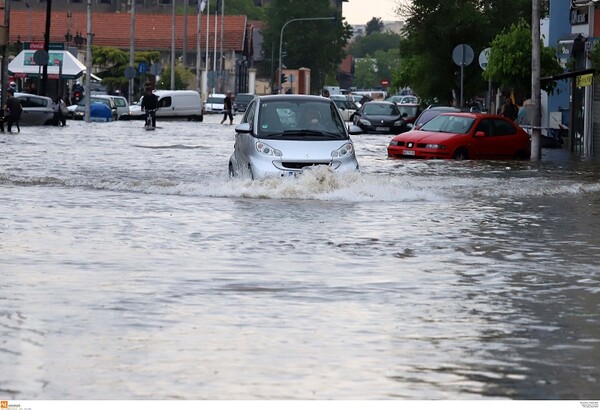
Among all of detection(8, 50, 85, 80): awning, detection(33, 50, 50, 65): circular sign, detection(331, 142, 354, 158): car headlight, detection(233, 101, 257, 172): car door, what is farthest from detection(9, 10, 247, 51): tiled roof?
detection(331, 142, 354, 158): car headlight

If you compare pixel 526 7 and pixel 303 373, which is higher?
pixel 526 7

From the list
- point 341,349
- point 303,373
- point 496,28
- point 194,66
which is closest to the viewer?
point 303,373

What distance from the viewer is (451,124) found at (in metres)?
40.4

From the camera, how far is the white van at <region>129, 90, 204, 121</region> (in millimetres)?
76938

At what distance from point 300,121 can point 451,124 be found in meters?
15.6

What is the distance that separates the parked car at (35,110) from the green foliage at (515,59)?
2033 cm

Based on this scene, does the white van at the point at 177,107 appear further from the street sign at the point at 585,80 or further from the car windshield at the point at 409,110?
the street sign at the point at 585,80

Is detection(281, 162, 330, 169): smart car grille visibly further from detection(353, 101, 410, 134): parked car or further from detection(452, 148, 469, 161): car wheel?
detection(353, 101, 410, 134): parked car

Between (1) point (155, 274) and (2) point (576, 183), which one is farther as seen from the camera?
(2) point (576, 183)

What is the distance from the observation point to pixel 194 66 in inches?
5674

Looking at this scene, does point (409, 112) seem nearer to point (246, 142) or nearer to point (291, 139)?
point (246, 142)

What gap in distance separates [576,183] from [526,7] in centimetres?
4185

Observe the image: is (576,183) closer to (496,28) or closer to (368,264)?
(368,264)

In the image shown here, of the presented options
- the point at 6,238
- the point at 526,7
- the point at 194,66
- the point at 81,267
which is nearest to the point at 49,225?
the point at 6,238
